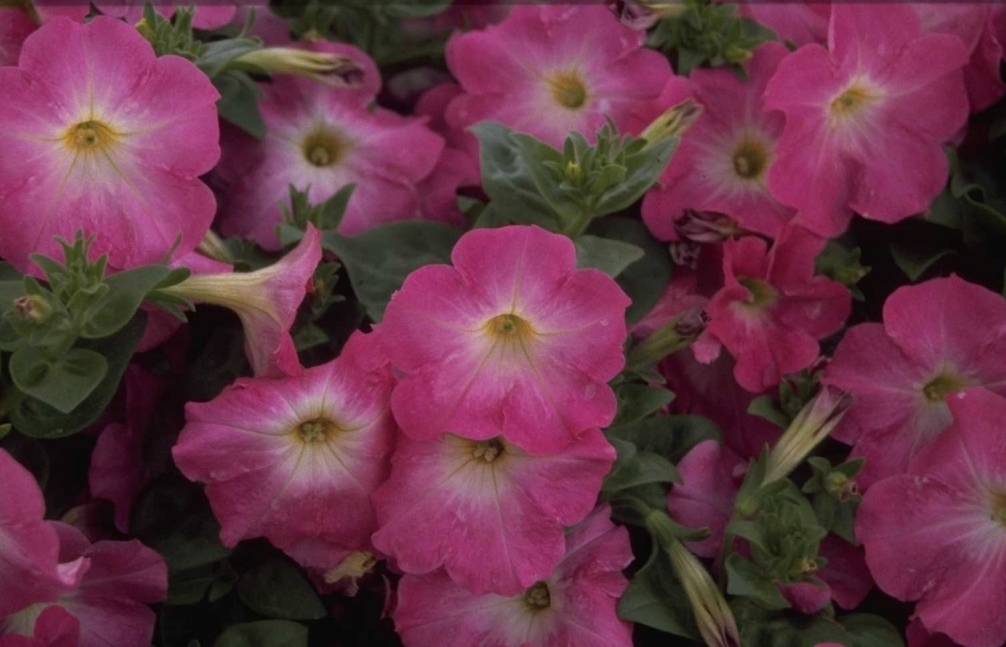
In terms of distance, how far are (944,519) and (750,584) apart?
0.53ft

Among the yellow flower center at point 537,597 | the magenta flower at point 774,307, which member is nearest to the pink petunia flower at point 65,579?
the yellow flower center at point 537,597

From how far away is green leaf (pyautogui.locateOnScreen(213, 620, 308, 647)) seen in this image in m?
0.83

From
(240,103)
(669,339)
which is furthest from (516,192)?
(240,103)

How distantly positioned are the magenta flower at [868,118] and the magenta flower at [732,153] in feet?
0.11

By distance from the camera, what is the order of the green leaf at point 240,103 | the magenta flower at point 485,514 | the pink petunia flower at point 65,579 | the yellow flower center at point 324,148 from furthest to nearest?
the yellow flower center at point 324,148 < the green leaf at point 240,103 < the magenta flower at point 485,514 < the pink petunia flower at point 65,579

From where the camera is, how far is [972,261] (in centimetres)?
103

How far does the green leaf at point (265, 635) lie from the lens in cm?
83

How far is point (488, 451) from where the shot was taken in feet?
2.70

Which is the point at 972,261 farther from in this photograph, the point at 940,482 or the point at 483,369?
the point at 483,369

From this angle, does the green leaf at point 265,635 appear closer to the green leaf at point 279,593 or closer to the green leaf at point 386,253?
the green leaf at point 279,593

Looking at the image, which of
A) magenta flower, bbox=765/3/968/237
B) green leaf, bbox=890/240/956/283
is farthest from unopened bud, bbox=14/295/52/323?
green leaf, bbox=890/240/956/283

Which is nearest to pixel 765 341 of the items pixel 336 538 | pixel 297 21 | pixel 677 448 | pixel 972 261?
pixel 677 448

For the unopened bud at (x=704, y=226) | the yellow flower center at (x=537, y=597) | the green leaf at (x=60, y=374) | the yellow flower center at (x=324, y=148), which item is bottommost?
the yellow flower center at (x=537, y=597)

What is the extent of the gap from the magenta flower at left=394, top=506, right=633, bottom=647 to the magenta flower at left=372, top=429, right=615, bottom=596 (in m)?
0.04
